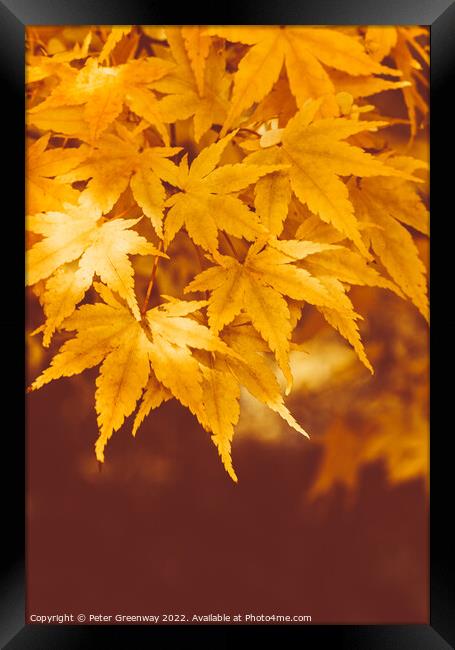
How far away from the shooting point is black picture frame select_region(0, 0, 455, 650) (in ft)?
2.31

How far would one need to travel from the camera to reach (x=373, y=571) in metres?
0.73

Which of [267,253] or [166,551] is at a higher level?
[267,253]

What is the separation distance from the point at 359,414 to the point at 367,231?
228 mm

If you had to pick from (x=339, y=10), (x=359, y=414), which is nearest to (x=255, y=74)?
(x=339, y=10)

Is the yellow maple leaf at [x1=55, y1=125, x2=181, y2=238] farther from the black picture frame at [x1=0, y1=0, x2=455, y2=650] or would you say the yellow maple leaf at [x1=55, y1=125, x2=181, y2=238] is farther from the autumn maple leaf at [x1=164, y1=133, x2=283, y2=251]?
the black picture frame at [x1=0, y1=0, x2=455, y2=650]

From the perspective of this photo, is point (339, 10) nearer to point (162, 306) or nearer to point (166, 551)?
point (162, 306)

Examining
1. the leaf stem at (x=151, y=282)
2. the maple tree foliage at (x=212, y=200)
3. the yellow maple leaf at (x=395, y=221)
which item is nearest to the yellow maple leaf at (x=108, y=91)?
the maple tree foliage at (x=212, y=200)
